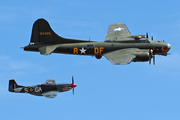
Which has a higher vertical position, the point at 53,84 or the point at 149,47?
the point at 149,47

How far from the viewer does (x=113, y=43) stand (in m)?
61.4

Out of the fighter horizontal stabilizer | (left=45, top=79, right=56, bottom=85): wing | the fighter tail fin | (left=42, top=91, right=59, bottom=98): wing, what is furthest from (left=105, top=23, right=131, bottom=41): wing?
(left=42, top=91, right=59, bottom=98): wing

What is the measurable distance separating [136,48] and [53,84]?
12.2m

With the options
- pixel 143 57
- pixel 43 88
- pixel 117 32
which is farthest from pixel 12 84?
pixel 143 57

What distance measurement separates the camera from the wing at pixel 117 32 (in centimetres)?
6418

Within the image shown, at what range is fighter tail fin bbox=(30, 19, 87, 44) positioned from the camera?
61.1 metres

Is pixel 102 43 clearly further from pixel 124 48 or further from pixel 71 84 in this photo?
pixel 71 84

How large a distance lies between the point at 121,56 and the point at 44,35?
11.1 m

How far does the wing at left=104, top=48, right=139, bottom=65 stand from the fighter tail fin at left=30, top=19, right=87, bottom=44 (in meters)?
5.90

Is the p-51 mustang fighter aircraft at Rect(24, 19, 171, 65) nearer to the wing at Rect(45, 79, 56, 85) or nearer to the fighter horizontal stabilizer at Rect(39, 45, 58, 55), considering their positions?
the fighter horizontal stabilizer at Rect(39, 45, 58, 55)

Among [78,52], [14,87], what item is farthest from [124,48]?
[14,87]

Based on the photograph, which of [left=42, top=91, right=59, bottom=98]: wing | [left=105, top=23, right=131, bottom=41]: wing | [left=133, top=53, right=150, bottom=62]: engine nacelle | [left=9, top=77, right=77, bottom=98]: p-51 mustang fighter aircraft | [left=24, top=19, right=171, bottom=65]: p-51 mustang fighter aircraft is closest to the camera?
[left=42, top=91, right=59, bottom=98]: wing

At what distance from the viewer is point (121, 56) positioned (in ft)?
193

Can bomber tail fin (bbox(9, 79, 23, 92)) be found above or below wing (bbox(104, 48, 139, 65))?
below
